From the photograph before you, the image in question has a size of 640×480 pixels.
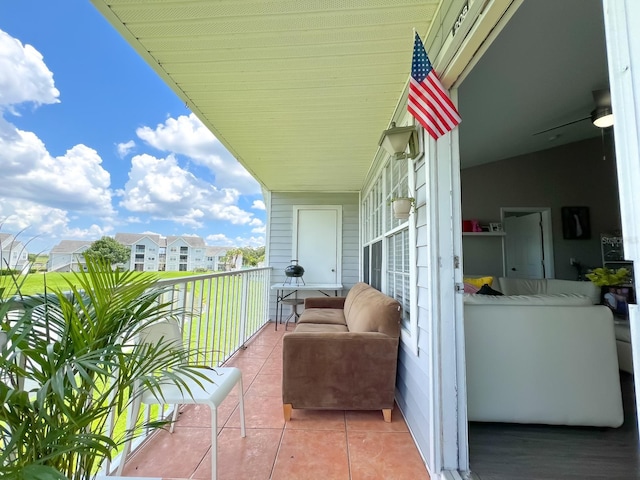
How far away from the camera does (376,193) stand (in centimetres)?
383

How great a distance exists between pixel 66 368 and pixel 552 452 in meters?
2.34

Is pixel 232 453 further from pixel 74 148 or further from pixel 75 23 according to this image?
pixel 74 148

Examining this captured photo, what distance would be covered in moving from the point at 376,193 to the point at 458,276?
2446 mm

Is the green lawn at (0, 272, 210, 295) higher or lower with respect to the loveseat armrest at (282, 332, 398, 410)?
higher

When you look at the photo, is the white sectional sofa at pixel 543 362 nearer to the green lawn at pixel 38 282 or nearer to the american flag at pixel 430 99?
the american flag at pixel 430 99

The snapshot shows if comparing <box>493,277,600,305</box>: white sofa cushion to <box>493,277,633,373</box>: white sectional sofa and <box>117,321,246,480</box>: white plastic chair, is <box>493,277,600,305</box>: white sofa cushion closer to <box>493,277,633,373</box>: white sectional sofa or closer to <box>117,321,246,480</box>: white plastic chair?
<box>493,277,633,373</box>: white sectional sofa

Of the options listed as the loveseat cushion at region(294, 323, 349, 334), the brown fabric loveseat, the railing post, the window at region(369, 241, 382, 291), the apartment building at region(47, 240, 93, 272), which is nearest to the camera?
the apartment building at region(47, 240, 93, 272)

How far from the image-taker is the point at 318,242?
17.5 feet

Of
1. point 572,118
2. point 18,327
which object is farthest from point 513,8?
point 572,118

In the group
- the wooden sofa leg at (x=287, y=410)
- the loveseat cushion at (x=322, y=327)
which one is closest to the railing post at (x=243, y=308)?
the loveseat cushion at (x=322, y=327)

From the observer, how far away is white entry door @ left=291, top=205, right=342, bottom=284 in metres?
5.30

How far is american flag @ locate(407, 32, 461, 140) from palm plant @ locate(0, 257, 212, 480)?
153 centimetres

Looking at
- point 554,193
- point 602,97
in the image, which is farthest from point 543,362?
point 554,193

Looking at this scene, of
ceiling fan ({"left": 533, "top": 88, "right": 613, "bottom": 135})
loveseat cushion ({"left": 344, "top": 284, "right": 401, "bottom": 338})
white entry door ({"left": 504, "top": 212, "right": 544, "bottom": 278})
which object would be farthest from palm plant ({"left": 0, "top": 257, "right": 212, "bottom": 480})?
white entry door ({"left": 504, "top": 212, "right": 544, "bottom": 278})
